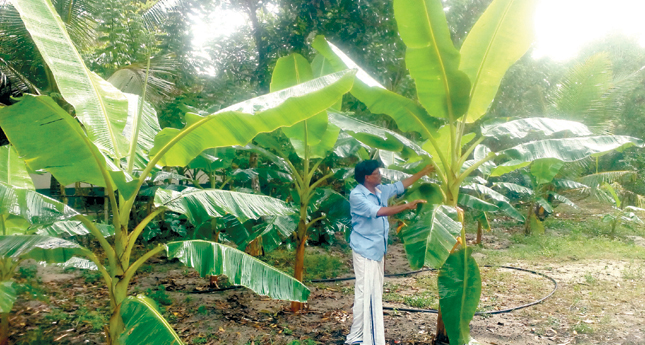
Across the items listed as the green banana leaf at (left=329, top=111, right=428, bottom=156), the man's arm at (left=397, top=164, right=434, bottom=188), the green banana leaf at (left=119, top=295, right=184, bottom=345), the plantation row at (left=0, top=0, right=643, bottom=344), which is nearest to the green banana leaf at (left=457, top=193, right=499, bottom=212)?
the plantation row at (left=0, top=0, right=643, bottom=344)

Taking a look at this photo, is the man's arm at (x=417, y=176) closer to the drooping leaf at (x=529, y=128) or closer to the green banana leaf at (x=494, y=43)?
the drooping leaf at (x=529, y=128)

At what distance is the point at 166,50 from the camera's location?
733 cm

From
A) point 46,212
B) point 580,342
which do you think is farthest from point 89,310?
point 580,342

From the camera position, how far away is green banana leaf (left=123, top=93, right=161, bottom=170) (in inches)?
122

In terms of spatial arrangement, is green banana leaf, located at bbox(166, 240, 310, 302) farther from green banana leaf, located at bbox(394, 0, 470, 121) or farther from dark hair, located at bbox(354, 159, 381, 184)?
green banana leaf, located at bbox(394, 0, 470, 121)

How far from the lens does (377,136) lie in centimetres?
370

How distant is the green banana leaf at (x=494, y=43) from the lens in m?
3.26

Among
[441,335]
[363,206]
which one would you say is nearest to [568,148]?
[363,206]

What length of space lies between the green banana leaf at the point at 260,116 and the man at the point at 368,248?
4.10 feet

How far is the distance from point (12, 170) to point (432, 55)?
381 cm

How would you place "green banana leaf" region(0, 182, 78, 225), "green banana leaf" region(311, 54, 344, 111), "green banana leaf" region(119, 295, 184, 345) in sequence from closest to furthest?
1. "green banana leaf" region(119, 295, 184, 345)
2. "green banana leaf" region(0, 182, 78, 225)
3. "green banana leaf" region(311, 54, 344, 111)

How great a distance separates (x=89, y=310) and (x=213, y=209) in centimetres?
312

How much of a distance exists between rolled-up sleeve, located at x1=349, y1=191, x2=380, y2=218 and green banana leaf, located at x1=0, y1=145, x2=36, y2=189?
296cm

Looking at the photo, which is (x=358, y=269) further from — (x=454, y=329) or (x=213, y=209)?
(x=213, y=209)
